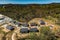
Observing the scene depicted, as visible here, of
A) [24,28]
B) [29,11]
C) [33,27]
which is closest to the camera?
[24,28]

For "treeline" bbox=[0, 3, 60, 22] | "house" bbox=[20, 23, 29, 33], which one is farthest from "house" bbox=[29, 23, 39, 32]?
"treeline" bbox=[0, 3, 60, 22]

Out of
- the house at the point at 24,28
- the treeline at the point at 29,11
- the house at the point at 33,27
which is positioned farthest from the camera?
the treeline at the point at 29,11

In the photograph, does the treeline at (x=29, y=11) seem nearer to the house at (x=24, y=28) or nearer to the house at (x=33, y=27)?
the house at (x=24, y=28)

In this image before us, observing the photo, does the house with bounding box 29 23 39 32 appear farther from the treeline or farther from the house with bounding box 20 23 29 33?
the treeline

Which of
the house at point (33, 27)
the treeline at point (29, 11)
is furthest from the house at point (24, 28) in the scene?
the treeline at point (29, 11)

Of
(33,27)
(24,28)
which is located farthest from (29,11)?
(24,28)

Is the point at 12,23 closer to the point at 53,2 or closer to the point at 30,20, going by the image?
the point at 30,20

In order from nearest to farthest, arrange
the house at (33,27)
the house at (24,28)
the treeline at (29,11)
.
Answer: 1. the house at (24,28)
2. the house at (33,27)
3. the treeline at (29,11)

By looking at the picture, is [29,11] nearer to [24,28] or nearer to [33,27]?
[33,27]

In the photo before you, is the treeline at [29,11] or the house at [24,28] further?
the treeline at [29,11]
